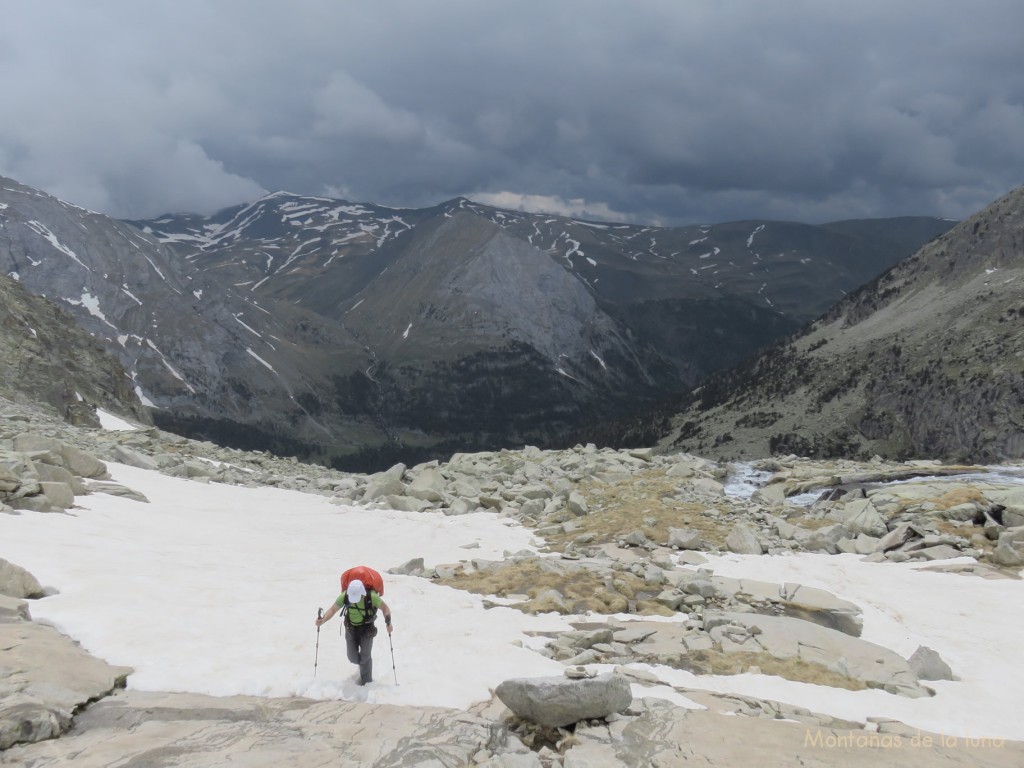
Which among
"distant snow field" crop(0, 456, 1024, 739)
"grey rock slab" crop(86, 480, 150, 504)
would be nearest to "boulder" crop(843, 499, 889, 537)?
"distant snow field" crop(0, 456, 1024, 739)

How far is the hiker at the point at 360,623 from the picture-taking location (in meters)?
11.7

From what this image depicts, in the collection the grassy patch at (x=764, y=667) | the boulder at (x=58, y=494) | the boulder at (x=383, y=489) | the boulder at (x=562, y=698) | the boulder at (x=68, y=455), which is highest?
the boulder at (x=68, y=455)

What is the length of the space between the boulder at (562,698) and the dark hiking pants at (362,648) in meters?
2.83

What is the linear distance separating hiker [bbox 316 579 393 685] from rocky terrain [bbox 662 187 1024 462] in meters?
115

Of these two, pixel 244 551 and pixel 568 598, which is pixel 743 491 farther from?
pixel 244 551

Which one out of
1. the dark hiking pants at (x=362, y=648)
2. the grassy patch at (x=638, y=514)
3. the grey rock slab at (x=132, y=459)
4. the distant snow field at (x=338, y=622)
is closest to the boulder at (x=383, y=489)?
the distant snow field at (x=338, y=622)

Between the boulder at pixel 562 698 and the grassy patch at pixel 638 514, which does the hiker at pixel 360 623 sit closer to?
the boulder at pixel 562 698

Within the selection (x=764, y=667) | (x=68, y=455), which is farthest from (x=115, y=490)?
(x=764, y=667)

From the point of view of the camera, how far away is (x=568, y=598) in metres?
18.1

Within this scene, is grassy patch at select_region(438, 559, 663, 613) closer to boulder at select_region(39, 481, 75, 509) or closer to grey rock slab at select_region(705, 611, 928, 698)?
grey rock slab at select_region(705, 611, 928, 698)

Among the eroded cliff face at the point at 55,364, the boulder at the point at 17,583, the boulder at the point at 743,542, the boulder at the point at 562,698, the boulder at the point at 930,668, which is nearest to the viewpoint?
the boulder at the point at 562,698

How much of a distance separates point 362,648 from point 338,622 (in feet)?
12.4

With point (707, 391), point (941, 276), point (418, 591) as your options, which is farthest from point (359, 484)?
point (941, 276)

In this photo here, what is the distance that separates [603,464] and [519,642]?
91.7 ft
